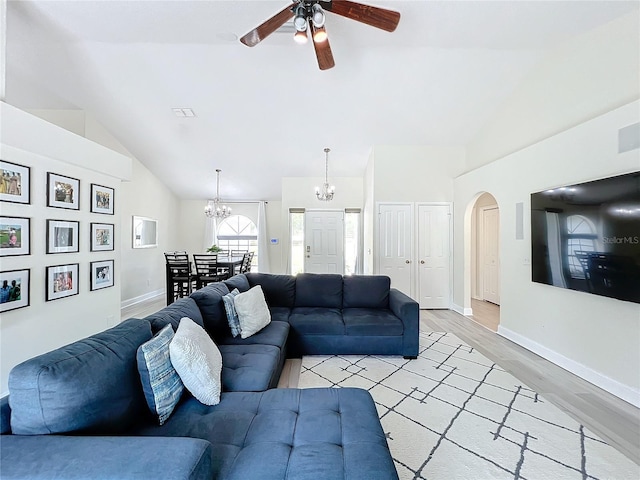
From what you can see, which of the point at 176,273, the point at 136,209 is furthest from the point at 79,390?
the point at 136,209

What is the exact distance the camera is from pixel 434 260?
17.5 feet

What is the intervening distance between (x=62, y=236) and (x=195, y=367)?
244 centimetres

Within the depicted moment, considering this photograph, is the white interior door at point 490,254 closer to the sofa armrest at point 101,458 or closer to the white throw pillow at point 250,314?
the white throw pillow at point 250,314

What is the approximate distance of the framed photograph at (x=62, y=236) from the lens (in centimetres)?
271

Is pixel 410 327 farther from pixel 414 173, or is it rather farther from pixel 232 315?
pixel 414 173

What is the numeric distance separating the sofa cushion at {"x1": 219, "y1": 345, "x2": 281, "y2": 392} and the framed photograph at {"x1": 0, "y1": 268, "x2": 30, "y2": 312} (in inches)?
71.0

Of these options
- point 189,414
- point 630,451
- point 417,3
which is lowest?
point 630,451

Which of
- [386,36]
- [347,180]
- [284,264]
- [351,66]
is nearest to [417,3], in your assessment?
[386,36]

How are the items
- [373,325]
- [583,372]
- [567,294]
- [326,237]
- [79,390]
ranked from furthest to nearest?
1. [326,237]
2. [373,325]
3. [567,294]
4. [583,372]
5. [79,390]

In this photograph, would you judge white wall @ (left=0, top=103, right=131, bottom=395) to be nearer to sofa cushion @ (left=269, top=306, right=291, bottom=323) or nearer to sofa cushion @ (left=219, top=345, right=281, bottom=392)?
sofa cushion @ (left=219, top=345, right=281, bottom=392)

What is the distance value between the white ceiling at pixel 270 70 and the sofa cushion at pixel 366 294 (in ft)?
8.77

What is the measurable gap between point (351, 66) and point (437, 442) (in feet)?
13.0

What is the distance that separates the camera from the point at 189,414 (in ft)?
4.65

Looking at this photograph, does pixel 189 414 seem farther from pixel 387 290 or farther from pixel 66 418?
pixel 387 290
